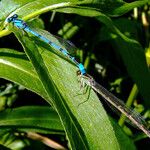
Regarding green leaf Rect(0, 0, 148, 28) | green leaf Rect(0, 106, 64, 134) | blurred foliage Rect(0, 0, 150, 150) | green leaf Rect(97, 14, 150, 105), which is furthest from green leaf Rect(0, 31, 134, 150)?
green leaf Rect(97, 14, 150, 105)

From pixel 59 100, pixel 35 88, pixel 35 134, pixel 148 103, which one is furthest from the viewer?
pixel 35 134

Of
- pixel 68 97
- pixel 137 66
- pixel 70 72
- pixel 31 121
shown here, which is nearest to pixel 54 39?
pixel 70 72

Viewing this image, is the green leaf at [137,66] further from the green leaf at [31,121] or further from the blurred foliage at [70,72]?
the green leaf at [31,121]

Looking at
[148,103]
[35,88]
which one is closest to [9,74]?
[35,88]

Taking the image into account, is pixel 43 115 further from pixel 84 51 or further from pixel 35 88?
pixel 84 51

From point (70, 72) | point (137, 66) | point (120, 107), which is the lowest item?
point (120, 107)

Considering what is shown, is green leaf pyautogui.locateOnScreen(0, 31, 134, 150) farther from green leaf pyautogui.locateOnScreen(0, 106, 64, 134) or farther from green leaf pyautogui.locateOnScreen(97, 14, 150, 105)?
green leaf pyautogui.locateOnScreen(97, 14, 150, 105)

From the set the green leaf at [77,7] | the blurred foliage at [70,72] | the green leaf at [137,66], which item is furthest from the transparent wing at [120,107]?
the green leaf at [137,66]

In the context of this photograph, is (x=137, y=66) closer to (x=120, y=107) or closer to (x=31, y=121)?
(x=120, y=107)
